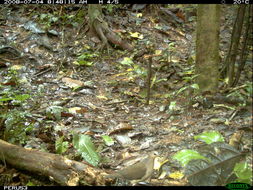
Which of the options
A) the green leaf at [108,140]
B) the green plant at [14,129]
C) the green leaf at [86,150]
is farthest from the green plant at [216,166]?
the green plant at [14,129]

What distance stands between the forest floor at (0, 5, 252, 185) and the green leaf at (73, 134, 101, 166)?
11 cm

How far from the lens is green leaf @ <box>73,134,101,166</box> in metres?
2.74

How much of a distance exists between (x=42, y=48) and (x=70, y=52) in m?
0.73

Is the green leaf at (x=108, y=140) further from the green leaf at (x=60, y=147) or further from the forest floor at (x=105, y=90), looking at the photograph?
the green leaf at (x=60, y=147)

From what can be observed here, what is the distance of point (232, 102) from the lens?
3.48 meters

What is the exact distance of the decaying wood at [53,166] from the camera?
2230 mm

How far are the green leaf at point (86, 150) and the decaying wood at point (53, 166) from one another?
347 millimetres

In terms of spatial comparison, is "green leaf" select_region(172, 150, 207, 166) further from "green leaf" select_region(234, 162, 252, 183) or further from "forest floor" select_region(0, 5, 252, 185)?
"green leaf" select_region(234, 162, 252, 183)

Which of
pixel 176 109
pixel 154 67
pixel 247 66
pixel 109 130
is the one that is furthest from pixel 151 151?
pixel 154 67

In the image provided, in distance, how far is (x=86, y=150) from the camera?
283cm

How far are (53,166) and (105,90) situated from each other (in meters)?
3.46

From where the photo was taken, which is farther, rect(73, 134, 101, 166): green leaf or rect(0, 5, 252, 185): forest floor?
rect(0, 5, 252, 185): forest floor

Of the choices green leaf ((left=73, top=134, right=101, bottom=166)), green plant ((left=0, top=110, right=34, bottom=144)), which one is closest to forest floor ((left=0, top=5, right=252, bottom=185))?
green plant ((left=0, top=110, right=34, bottom=144))

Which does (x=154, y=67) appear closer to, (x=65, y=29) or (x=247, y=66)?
(x=247, y=66)
